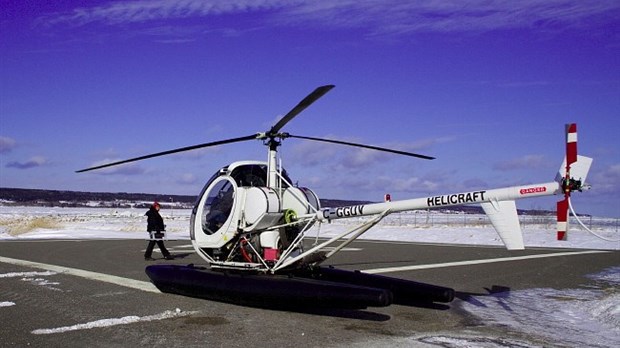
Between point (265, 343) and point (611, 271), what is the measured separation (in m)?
12.6

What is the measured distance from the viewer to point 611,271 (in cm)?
1620

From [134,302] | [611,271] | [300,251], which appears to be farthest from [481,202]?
[611,271]

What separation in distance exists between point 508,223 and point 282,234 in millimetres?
4153

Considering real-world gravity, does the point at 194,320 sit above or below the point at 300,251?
below

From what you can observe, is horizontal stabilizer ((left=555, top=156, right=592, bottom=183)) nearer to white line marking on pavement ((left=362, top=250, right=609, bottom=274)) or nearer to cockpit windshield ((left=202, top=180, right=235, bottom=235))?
cockpit windshield ((left=202, top=180, right=235, bottom=235))

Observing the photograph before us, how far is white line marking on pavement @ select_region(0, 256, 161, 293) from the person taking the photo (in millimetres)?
11867

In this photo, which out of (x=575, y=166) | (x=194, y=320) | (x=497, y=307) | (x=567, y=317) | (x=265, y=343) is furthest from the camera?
(x=497, y=307)

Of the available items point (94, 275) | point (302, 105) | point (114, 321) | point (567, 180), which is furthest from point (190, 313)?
point (567, 180)

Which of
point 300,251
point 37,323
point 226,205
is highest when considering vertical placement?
point 226,205

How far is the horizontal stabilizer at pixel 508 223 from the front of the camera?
8383 millimetres

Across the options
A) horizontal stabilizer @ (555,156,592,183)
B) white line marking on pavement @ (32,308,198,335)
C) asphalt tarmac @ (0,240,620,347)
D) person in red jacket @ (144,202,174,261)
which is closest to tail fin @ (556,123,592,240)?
horizontal stabilizer @ (555,156,592,183)

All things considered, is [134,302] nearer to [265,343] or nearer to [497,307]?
[265,343]

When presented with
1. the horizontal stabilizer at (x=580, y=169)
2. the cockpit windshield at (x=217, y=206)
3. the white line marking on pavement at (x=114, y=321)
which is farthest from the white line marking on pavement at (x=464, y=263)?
the horizontal stabilizer at (x=580, y=169)

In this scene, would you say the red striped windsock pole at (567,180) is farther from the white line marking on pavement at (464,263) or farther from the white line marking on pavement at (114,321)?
the white line marking on pavement at (464,263)
